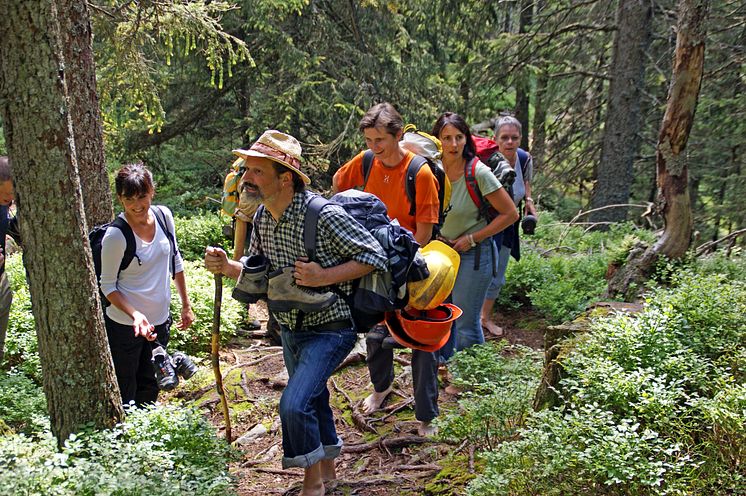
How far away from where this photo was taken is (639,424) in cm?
312

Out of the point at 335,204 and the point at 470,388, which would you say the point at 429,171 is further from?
the point at 470,388

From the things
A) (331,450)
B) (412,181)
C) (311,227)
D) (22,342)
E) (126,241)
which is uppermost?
(412,181)

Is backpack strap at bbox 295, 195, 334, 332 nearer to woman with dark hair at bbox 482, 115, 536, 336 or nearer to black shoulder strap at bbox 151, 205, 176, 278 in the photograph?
black shoulder strap at bbox 151, 205, 176, 278

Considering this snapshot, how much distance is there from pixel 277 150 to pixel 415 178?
1.34 metres

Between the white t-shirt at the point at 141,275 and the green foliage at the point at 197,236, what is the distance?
7.00 metres

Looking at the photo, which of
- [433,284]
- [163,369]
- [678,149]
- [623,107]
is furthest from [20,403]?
[623,107]

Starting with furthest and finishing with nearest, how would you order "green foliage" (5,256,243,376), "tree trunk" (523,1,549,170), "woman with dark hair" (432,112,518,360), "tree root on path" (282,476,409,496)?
"tree trunk" (523,1,549,170)
"green foliage" (5,256,243,376)
"woman with dark hair" (432,112,518,360)
"tree root on path" (282,476,409,496)

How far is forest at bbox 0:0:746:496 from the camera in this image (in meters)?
3.13

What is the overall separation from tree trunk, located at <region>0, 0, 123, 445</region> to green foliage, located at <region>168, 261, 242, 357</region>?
311 centimetres

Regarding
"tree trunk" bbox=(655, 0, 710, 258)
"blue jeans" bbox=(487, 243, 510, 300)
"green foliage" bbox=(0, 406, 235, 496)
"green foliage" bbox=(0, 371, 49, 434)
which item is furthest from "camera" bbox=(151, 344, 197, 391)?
"tree trunk" bbox=(655, 0, 710, 258)

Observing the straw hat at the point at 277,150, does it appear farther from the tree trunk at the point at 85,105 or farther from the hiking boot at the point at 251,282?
the tree trunk at the point at 85,105

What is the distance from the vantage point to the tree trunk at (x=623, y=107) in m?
11.2

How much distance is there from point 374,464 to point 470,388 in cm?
113

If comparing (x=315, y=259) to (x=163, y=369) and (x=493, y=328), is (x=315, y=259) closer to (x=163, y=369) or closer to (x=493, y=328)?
(x=163, y=369)
